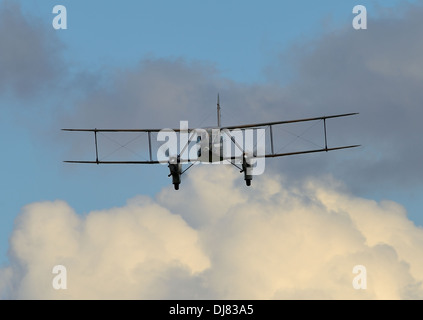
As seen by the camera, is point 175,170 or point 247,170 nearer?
point 247,170

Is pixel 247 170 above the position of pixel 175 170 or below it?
below
